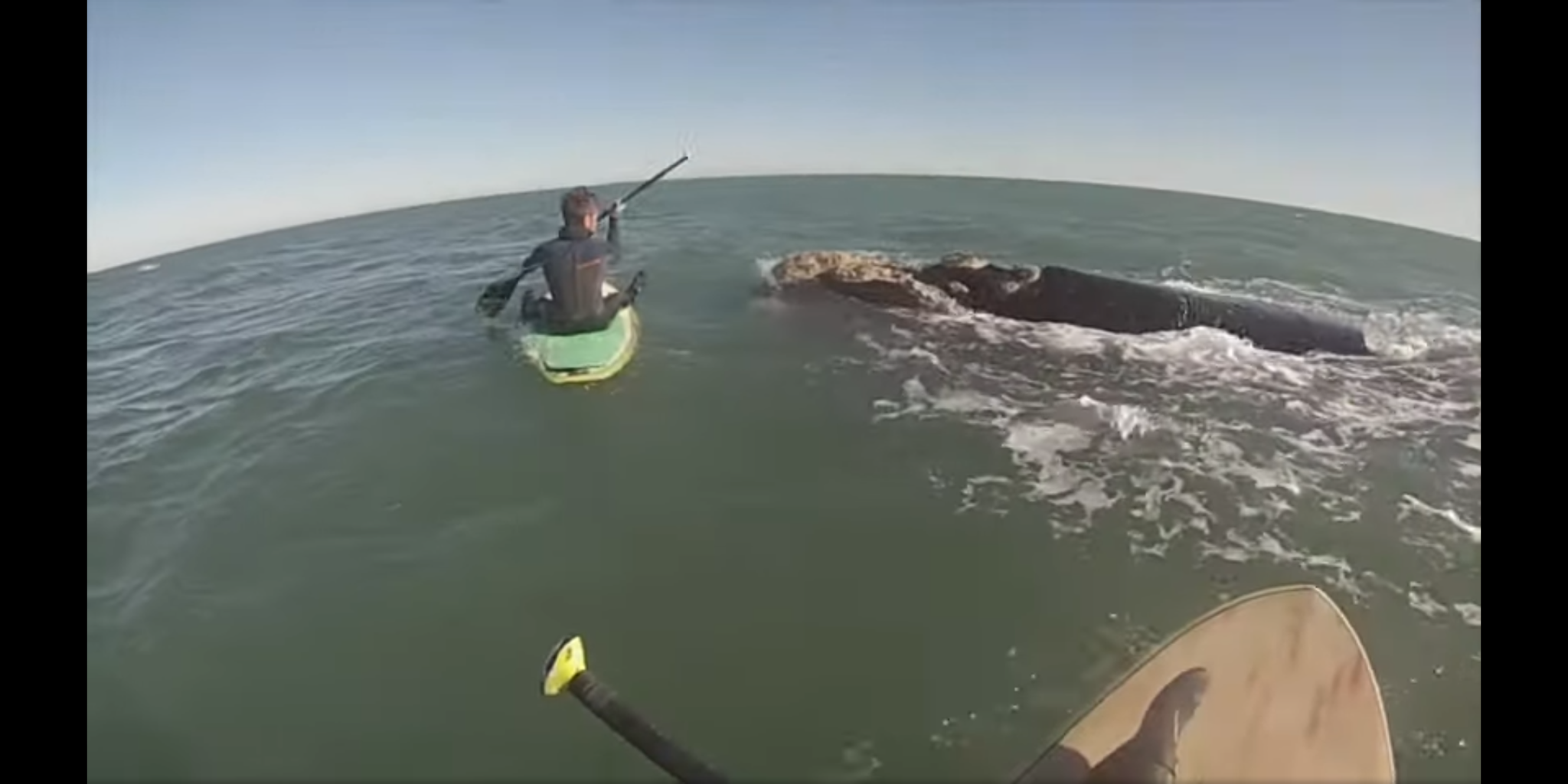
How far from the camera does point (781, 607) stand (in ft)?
28.7

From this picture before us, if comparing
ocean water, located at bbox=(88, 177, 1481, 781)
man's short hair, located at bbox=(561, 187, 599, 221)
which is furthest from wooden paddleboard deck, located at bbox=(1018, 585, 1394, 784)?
man's short hair, located at bbox=(561, 187, 599, 221)

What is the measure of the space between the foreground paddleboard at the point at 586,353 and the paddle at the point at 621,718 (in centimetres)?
858

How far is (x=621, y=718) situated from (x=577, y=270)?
10.0m

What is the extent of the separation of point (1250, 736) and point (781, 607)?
4458 millimetres

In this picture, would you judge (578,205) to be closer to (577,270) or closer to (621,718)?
(577,270)

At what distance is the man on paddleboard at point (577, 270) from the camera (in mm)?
14492

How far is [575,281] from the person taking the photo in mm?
14711

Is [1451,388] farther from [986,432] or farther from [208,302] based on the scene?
[208,302]

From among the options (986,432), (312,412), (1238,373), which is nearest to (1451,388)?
(1238,373)

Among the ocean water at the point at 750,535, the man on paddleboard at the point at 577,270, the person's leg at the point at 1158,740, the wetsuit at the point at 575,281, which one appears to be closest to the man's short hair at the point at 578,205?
the man on paddleboard at the point at 577,270

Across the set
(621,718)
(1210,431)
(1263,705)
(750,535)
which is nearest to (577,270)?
(750,535)

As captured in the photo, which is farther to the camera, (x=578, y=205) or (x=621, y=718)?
(x=578, y=205)

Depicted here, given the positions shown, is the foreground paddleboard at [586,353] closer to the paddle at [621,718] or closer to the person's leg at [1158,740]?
the paddle at [621,718]

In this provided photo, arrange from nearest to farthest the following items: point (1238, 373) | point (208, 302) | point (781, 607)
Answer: point (781, 607)
point (1238, 373)
point (208, 302)
